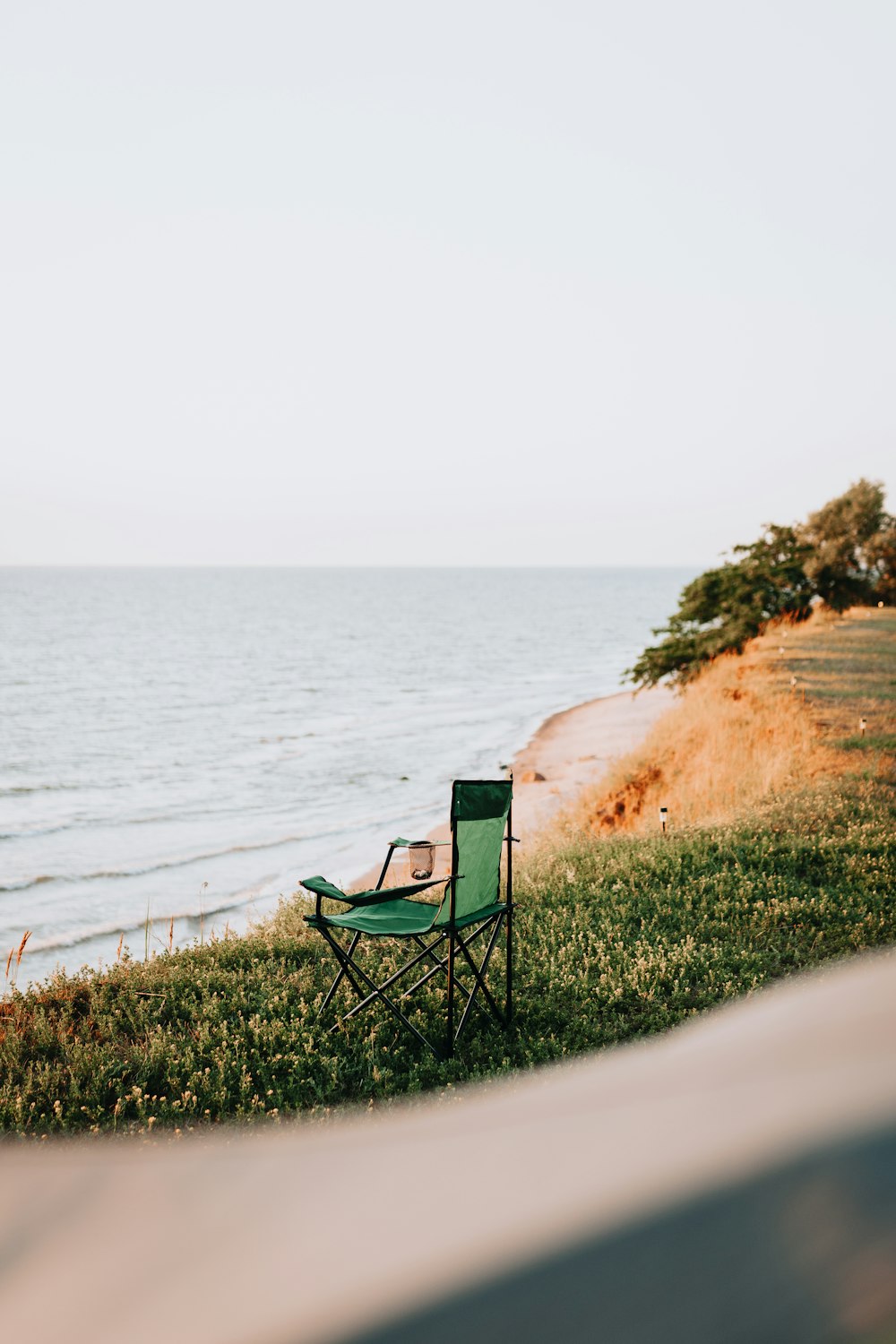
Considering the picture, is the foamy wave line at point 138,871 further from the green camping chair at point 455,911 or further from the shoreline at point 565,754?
the green camping chair at point 455,911

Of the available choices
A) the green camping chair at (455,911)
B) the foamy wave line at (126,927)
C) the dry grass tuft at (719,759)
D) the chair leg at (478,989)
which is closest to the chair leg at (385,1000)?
the green camping chair at (455,911)

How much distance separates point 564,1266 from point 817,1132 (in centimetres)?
13

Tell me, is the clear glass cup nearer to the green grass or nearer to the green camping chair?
the green camping chair

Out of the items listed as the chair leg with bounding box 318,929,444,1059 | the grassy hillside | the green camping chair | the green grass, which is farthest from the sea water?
the chair leg with bounding box 318,929,444,1059

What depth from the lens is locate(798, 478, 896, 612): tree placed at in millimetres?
33938

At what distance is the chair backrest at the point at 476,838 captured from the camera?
5.61 m

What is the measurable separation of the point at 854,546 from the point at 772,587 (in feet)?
43.2

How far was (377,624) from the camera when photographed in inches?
3255

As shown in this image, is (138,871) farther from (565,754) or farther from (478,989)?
(565,754)

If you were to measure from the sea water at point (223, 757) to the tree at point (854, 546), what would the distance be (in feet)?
31.1

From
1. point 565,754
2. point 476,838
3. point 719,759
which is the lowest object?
point 565,754

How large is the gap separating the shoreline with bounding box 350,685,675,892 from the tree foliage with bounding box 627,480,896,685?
1.52 m

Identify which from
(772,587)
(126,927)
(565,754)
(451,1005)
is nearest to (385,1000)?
(451,1005)

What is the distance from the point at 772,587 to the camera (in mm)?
27219
